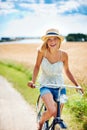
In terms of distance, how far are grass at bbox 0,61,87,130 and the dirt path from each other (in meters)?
0.08

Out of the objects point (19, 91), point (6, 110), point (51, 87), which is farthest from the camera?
point (19, 91)

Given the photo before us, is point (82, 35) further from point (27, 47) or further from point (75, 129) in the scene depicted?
point (75, 129)

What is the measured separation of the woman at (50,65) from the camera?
2318 millimetres

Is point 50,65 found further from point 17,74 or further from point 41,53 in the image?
point 17,74

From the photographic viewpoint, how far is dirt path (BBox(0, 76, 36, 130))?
3271mm

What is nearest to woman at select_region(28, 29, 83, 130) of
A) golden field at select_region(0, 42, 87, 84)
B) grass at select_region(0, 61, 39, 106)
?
golden field at select_region(0, 42, 87, 84)

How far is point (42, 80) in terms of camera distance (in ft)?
8.11

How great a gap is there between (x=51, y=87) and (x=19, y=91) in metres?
2.07

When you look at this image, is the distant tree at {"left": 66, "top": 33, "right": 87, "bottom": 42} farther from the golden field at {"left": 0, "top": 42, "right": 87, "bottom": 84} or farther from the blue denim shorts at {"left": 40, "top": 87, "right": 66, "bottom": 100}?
the blue denim shorts at {"left": 40, "top": 87, "right": 66, "bottom": 100}

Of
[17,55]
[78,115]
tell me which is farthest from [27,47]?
[78,115]

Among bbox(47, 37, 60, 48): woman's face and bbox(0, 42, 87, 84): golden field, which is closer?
bbox(47, 37, 60, 48): woman's face

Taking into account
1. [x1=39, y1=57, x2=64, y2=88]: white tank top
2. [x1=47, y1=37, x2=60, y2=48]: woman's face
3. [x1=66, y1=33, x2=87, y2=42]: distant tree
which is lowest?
[x1=39, y1=57, x2=64, y2=88]: white tank top

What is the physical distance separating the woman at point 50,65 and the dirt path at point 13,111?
79cm

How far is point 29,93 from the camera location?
4.21 metres
